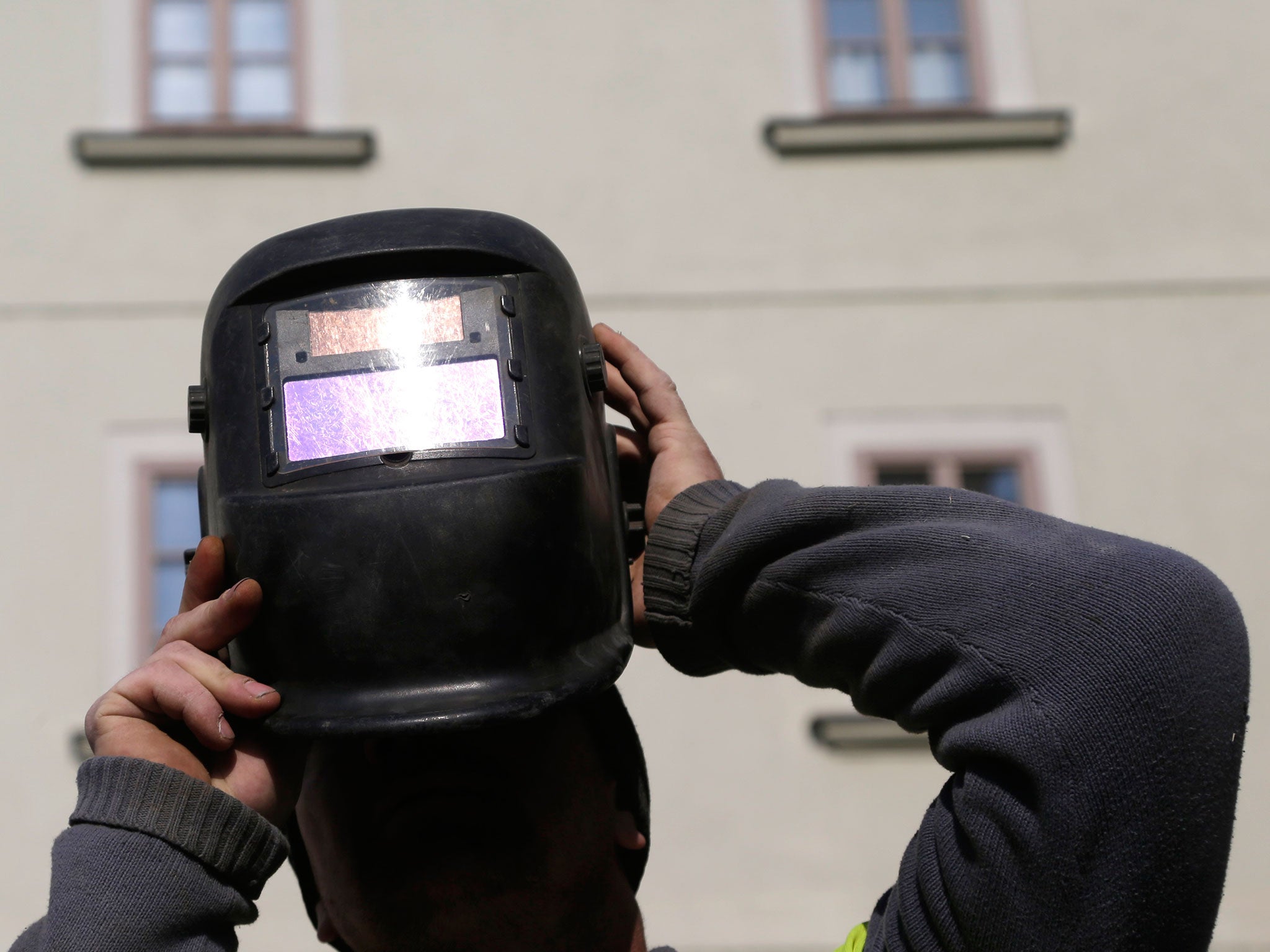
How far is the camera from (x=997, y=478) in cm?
593

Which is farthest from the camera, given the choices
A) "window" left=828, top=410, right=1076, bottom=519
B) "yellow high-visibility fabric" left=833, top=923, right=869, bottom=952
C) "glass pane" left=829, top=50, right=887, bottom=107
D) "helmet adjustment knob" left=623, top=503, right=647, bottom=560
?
"glass pane" left=829, top=50, right=887, bottom=107

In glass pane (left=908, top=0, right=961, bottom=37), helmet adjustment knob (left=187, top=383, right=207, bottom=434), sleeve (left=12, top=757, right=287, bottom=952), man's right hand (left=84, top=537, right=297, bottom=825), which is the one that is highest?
glass pane (left=908, top=0, right=961, bottom=37)

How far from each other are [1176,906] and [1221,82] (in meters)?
5.77

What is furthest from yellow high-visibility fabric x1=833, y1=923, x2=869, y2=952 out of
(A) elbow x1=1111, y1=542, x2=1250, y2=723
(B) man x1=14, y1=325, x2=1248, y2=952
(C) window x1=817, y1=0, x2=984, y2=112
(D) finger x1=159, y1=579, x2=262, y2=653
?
(C) window x1=817, y1=0, x2=984, y2=112

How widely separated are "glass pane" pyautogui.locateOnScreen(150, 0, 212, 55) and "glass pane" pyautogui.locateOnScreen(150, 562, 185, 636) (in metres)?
2.13

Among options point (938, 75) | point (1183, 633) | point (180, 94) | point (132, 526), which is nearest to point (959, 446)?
point (938, 75)

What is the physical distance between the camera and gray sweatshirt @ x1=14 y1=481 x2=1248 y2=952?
3.91 feet

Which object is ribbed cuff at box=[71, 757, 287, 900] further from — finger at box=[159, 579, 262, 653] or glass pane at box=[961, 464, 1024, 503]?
glass pane at box=[961, 464, 1024, 503]

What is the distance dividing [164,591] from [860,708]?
4.76m

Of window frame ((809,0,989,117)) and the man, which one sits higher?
window frame ((809,0,989,117))

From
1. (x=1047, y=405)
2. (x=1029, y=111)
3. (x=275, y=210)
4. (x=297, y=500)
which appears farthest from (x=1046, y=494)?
(x=297, y=500)

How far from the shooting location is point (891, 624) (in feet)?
4.31

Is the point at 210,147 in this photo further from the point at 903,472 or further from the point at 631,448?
the point at 631,448

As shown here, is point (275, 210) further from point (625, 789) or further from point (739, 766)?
→ point (625, 789)
